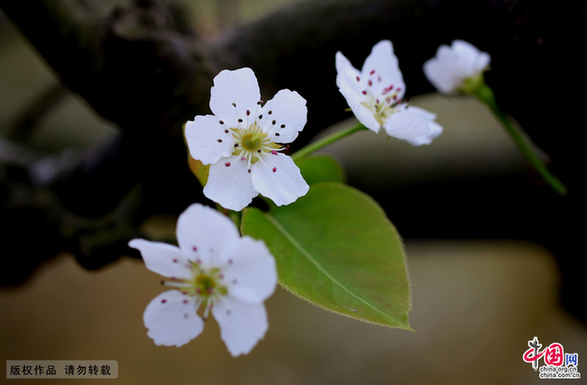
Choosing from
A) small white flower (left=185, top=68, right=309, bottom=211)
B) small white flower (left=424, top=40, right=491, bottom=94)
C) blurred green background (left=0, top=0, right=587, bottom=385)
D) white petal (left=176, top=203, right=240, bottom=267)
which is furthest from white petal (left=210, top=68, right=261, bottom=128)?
blurred green background (left=0, top=0, right=587, bottom=385)

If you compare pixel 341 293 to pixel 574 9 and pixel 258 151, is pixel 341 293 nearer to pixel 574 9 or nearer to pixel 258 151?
pixel 258 151

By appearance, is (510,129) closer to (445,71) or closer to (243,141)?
(445,71)

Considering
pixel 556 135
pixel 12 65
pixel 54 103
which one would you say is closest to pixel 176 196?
pixel 556 135

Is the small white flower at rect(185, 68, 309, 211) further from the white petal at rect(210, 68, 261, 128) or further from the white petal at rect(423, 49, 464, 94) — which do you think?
the white petal at rect(423, 49, 464, 94)

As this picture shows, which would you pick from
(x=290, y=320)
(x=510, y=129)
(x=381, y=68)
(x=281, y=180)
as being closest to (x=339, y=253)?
(x=281, y=180)

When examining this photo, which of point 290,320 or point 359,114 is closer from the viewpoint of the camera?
point 359,114

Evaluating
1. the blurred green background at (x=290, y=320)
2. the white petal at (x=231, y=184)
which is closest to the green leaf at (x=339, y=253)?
the white petal at (x=231, y=184)
